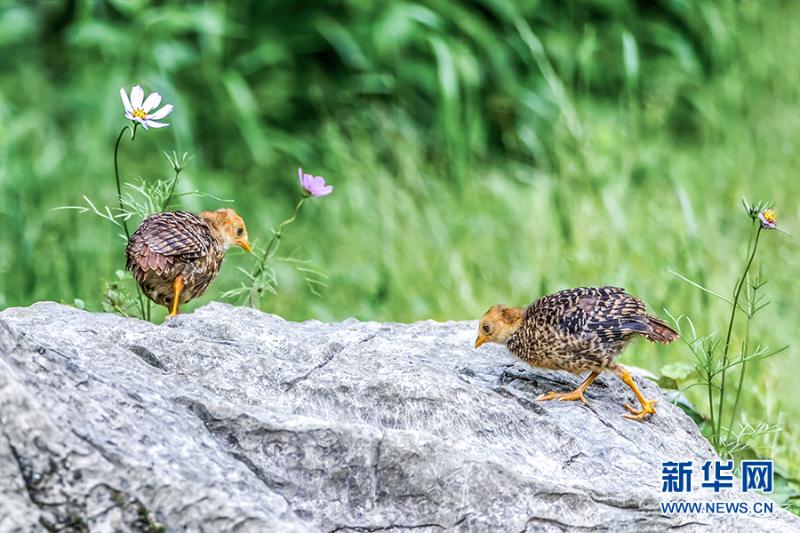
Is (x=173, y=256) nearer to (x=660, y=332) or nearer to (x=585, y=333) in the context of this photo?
(x=585, y=333)

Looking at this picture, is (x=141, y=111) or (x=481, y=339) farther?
(x=481, y=339)

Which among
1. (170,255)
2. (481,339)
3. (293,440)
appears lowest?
(293,440)

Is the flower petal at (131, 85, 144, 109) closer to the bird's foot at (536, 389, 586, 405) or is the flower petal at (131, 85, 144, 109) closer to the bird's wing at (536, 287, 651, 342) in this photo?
the bird's wing at (536, 287, 651, 342)

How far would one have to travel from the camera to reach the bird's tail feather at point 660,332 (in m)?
4.04

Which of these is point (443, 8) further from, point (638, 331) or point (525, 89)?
point (638, 331)

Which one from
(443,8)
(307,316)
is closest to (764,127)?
(443,8)

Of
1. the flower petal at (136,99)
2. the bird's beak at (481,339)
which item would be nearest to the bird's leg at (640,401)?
the bird's beak at (481,339)

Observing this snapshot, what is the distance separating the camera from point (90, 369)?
330cm

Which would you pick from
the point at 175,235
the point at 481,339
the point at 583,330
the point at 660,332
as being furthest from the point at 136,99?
the point at 660,332

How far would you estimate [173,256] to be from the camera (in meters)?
4.27

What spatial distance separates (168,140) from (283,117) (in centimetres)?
89

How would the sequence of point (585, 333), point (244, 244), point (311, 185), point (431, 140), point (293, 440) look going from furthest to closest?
point (431, 140) → point (244, 244) → point (311, 185) → point (585, 333) → point (293, 440)

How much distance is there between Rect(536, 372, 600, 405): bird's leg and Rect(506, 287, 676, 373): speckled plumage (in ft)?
0.19

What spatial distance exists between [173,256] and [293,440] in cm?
123
